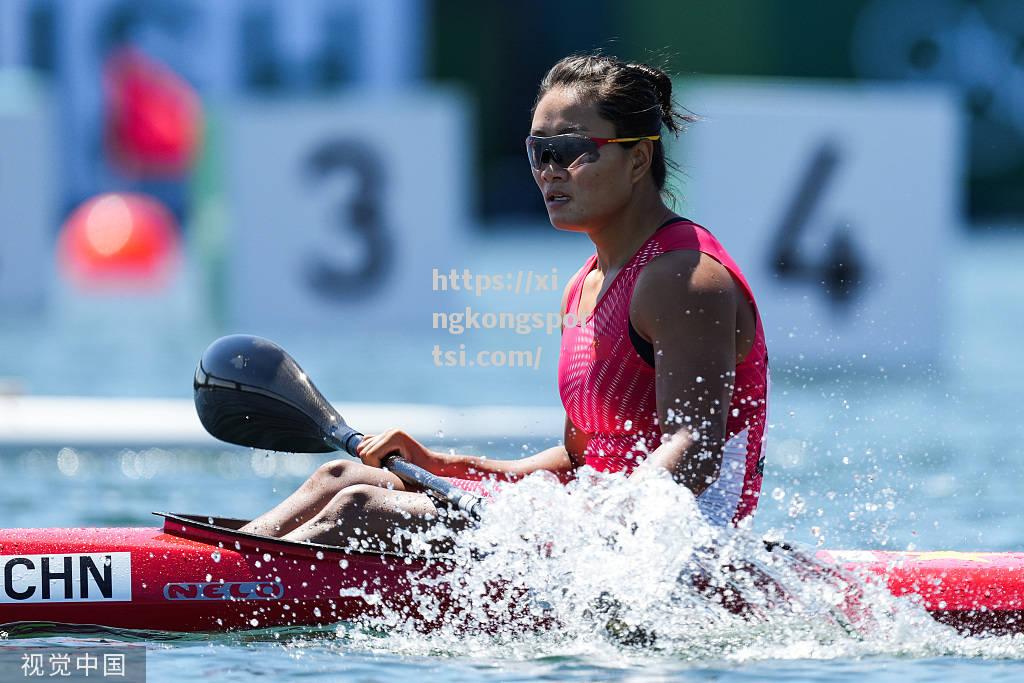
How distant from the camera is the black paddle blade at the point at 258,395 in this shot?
4766mm

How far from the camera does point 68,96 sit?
19281mm

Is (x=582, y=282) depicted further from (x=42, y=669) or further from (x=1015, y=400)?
(x=1015, y=400)

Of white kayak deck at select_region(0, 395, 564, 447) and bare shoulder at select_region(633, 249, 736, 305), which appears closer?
bare shoulder at select_region(633, 249, 736, 305)

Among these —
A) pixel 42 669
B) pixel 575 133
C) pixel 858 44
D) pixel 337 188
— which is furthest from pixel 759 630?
pixel 858 44

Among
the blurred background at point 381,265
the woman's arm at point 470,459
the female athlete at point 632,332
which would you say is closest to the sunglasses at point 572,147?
the female athlete at point 632,332

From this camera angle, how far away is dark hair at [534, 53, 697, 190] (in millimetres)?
4152

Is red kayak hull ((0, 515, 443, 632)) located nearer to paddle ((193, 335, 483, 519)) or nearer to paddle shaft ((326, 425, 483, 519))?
paddle shaft ((326, 425, 483, 519))

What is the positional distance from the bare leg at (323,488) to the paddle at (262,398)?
241 mm

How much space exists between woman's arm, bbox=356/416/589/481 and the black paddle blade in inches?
10.3

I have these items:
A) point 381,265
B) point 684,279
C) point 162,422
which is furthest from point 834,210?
point 684,279

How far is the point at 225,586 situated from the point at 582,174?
4.25 feet

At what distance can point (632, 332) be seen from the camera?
4031 mm

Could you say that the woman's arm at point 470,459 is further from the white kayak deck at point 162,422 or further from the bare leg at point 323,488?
the white kayak deck at point 162,422

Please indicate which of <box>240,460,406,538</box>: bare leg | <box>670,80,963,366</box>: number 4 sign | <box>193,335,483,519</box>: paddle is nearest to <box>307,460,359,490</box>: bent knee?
<box>240,460,406,538</box>: bare leg
